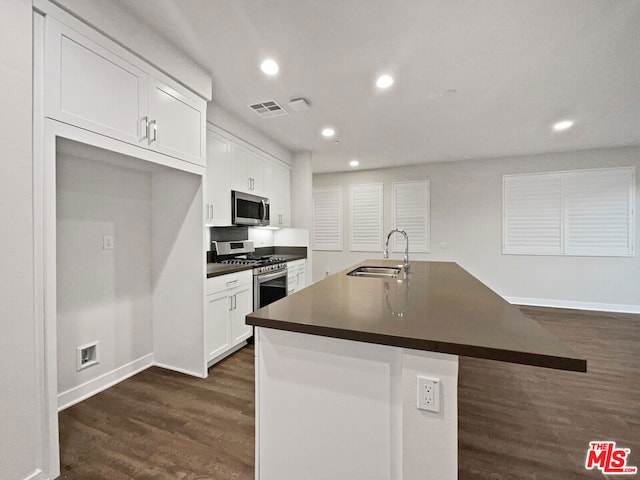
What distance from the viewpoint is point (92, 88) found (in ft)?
5.30

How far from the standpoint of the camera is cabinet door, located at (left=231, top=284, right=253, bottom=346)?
9.52ft

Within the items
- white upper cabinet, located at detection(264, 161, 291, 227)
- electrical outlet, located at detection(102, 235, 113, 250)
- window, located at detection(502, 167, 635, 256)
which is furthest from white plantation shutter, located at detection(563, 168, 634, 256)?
electrical outlet, located at detection(102, 235, 113, 250)

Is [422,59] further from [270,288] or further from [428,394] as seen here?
[270,288]

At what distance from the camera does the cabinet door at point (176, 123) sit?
200 cm

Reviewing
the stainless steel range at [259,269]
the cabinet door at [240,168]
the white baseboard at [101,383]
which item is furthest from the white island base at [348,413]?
the cabinet door at [240,168]

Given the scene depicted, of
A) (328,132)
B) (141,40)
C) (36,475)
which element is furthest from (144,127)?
(328,132)

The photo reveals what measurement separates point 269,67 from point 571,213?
5.32m

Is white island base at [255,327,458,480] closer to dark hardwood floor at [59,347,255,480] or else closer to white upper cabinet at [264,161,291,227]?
dark hardwood floor at [59,347,255,480]

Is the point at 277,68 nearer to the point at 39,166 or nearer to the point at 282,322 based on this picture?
the point at 39,166

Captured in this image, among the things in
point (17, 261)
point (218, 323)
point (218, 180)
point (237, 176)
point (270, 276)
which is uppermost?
point (237, 176)

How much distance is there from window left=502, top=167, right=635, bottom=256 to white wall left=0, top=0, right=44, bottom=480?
602cm

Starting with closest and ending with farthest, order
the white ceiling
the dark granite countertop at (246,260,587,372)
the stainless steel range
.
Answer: the dark granite countertop at (246,260,587,372) → the white ceiling → the stainless steel range

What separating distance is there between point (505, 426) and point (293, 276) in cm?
288

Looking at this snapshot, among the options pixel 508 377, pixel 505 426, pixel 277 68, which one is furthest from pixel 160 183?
pixel 508 377
